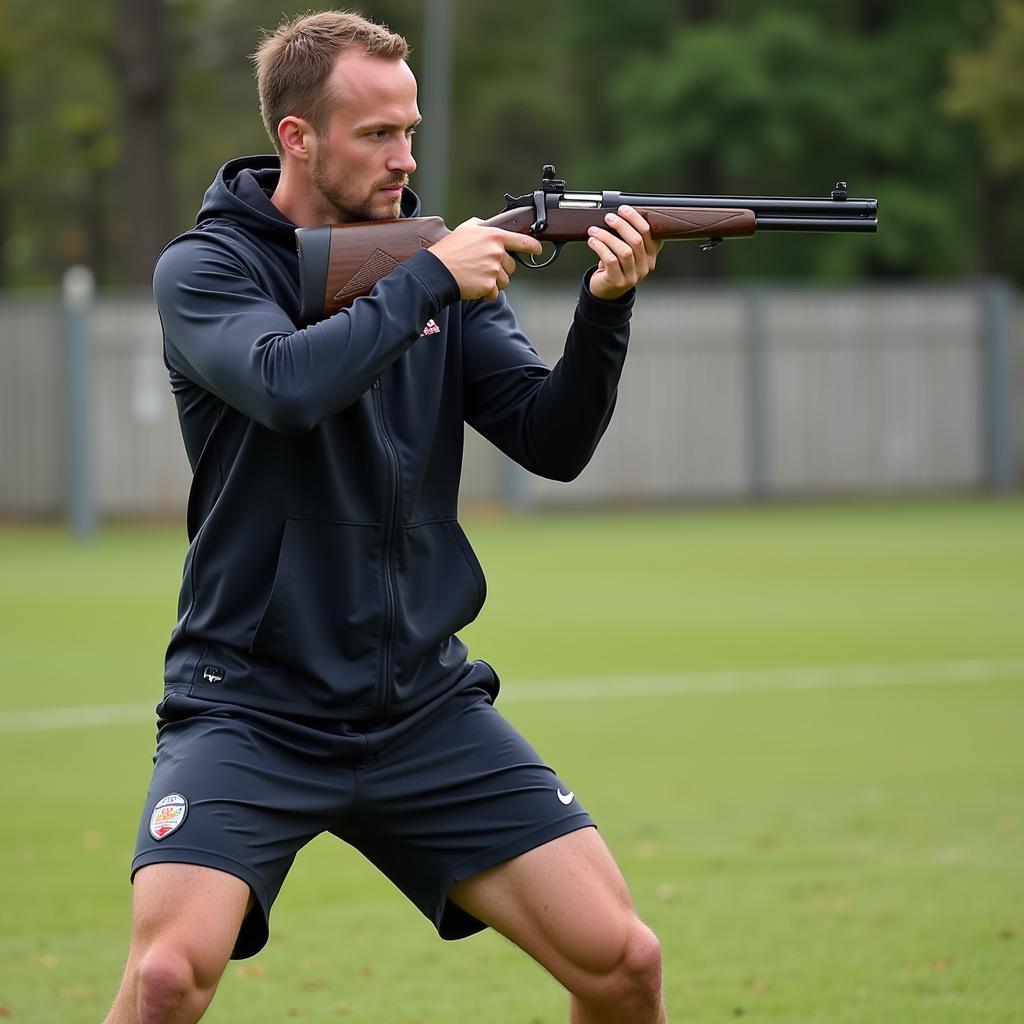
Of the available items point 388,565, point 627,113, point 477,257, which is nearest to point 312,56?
point 477,257

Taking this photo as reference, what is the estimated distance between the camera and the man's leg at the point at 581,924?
15.0 feet

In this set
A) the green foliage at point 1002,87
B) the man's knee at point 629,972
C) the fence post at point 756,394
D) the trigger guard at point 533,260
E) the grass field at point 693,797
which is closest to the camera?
the man's knee at point 629,972

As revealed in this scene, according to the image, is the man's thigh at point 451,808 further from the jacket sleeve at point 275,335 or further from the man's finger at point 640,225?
the man's finger at point 640,225

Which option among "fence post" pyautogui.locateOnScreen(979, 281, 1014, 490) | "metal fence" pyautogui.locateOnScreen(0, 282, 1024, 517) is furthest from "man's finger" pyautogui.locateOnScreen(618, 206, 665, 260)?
"fence post" pyautogui.locateOnScreen(979, 281, 1014, 490)

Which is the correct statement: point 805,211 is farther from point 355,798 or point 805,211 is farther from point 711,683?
point 711,683

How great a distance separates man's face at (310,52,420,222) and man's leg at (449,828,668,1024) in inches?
64.7

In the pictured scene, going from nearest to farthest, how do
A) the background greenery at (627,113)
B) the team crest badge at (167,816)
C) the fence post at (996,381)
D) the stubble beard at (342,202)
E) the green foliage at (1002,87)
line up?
the team crest badge at (167,816)
the stubble beard at (342,202)
the green foliage at (1002,87)
the fence post at (996,381)
the background greenery at (627,113)

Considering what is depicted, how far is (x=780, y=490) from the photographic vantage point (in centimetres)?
3322

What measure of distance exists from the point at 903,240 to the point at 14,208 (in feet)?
76.6

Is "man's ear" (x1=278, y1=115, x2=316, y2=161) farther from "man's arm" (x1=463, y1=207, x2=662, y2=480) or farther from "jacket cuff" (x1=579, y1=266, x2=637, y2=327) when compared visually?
"jacket cuff" (x1=579, y1=266, x2=637, y2=327)

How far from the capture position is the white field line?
1256 cm

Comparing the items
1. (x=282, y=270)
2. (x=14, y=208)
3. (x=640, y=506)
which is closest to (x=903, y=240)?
(x=640, y=506)

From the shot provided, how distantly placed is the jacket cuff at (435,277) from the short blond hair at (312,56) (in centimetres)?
42

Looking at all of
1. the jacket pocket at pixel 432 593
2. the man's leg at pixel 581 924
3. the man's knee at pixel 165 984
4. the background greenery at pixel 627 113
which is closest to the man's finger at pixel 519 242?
the jacket pocket at pixel 432 593
